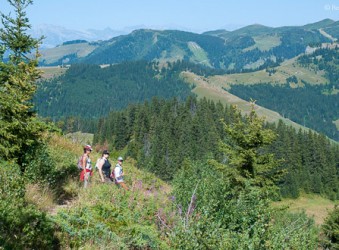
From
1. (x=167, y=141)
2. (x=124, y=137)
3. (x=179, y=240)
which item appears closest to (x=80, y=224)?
(x=179, y=240)

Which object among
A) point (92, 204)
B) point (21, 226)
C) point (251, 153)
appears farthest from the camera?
point (251, 153)

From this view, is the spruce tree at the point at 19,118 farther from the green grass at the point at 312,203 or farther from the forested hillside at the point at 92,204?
the green grass at the point at 312,203

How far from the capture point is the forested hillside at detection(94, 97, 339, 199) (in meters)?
117

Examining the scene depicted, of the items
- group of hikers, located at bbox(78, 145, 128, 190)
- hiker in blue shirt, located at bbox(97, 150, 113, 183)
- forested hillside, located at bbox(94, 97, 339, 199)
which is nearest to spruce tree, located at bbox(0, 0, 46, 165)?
group of hikers, located at bbox(78, 145, 128, 190)

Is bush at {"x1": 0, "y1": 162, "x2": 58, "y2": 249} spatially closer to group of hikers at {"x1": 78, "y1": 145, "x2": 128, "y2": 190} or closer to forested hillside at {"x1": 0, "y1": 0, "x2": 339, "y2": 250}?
forested hillside at {"x1": 0, "y1": 0, "x2": 339, "y2": 250}

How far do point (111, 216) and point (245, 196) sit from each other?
3552 millimetres

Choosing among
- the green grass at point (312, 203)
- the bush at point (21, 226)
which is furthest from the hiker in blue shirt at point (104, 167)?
the green grass at point (312, 203)

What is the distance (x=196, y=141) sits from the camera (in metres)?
124

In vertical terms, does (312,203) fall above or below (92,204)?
below

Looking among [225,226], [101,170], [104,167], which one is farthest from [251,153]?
[225,226]

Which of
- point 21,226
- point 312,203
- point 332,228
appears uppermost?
point 21,226

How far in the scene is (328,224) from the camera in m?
35.8

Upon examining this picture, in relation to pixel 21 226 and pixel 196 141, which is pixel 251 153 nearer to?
pixel 21 226

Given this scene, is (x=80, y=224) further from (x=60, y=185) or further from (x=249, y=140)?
(x=249, y=140)
